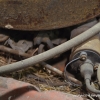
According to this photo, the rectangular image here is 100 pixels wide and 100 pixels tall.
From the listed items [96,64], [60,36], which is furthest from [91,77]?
[60,36]

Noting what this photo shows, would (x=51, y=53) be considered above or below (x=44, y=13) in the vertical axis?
below

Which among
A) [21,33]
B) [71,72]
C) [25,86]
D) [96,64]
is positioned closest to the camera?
[25,86]

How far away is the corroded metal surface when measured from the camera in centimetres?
129

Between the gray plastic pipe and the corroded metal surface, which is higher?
the corroded metal surface

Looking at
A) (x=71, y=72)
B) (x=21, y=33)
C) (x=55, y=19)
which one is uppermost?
(x=55, y=19)

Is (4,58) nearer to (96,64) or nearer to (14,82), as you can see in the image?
(14,82)

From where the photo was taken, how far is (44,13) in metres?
1.31

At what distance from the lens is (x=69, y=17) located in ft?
4.37

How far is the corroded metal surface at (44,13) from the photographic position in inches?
50.6

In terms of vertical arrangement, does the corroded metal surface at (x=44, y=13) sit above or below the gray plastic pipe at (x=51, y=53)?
above

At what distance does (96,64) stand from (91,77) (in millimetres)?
72

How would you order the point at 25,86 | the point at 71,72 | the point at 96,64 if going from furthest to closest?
1. the point at 71,72
2. the point at 96,64
3. the point at 25,86

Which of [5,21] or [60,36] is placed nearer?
[5,21]

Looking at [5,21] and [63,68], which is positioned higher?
[5,21]
